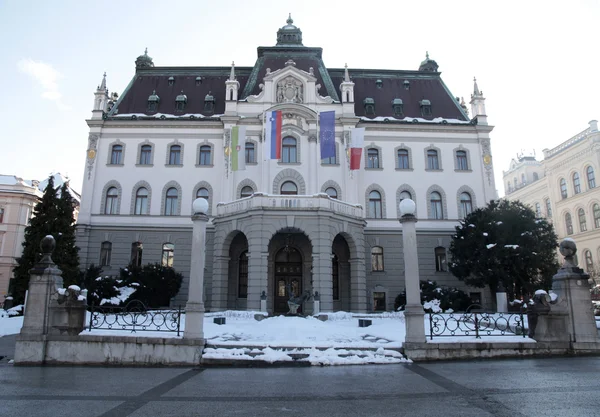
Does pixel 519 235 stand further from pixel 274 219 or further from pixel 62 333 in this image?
pixel 62 333

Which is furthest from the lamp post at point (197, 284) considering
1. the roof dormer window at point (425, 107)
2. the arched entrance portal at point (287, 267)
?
the roof dormer window at point (425, 107)

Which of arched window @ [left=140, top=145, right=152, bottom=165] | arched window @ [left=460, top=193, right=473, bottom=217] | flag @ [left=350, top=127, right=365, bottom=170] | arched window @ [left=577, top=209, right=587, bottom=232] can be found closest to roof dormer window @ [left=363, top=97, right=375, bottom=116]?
flag @ [left=350, top=127, right=365, bottom=170]

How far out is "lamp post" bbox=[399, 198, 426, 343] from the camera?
12617 mm

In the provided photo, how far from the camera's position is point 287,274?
29.5 metres

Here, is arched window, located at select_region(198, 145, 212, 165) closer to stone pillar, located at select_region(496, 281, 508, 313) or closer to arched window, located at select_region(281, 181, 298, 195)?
arched window, located at select_region(281, 181, 298, 195)

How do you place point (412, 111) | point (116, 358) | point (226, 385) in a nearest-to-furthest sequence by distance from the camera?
point (226, 385), point (116, 358), point (412, 111)

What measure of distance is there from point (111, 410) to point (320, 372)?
5266mm

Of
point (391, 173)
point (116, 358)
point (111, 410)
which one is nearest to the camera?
point (111, 410)

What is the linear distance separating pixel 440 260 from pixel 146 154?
80.7 ft

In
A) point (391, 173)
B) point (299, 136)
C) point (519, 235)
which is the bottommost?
point (519, 235)

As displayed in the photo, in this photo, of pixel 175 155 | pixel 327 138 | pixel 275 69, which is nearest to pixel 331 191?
pixel 327 138

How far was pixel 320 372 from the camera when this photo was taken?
35.1ft

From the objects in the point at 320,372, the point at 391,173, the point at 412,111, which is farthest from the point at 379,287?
the point at 320,372

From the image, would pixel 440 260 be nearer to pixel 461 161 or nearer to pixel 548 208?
pixel 461 161
